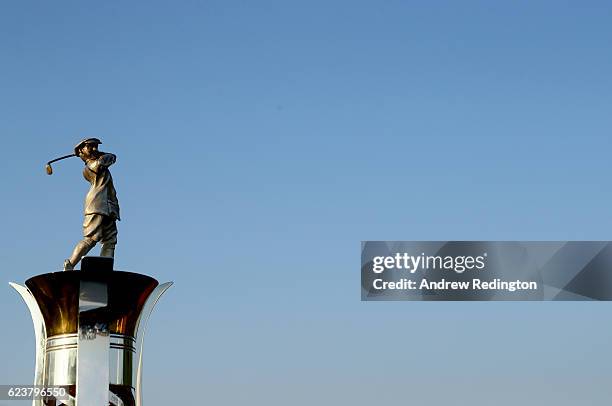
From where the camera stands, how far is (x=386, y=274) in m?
41.3

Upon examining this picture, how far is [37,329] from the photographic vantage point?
89.3 feet

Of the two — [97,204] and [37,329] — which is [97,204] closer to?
[97,204]

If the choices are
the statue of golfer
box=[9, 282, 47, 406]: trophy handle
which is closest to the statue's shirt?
the statue of golfer

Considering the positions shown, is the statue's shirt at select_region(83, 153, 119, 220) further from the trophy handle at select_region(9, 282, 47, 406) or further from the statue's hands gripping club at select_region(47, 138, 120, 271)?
the trophy handle at select_region(9, 282, 47, 406)

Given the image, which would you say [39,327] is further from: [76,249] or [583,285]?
[583,285]

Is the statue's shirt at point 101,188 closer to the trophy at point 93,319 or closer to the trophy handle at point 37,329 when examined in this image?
the trophy at point 93,319

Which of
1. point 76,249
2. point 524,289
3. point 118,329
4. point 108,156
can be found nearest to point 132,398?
point 118,329

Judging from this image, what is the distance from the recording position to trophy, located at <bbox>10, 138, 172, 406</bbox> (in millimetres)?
26359

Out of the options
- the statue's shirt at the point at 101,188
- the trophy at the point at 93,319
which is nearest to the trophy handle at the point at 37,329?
the trophy at the point at 93,319

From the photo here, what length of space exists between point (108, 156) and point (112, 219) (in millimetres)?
1371

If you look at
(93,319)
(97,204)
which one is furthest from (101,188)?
(93,319)

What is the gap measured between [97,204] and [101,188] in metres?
0.37

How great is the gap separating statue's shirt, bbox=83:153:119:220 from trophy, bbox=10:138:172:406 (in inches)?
0.8

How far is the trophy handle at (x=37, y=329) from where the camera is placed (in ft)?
88.5
